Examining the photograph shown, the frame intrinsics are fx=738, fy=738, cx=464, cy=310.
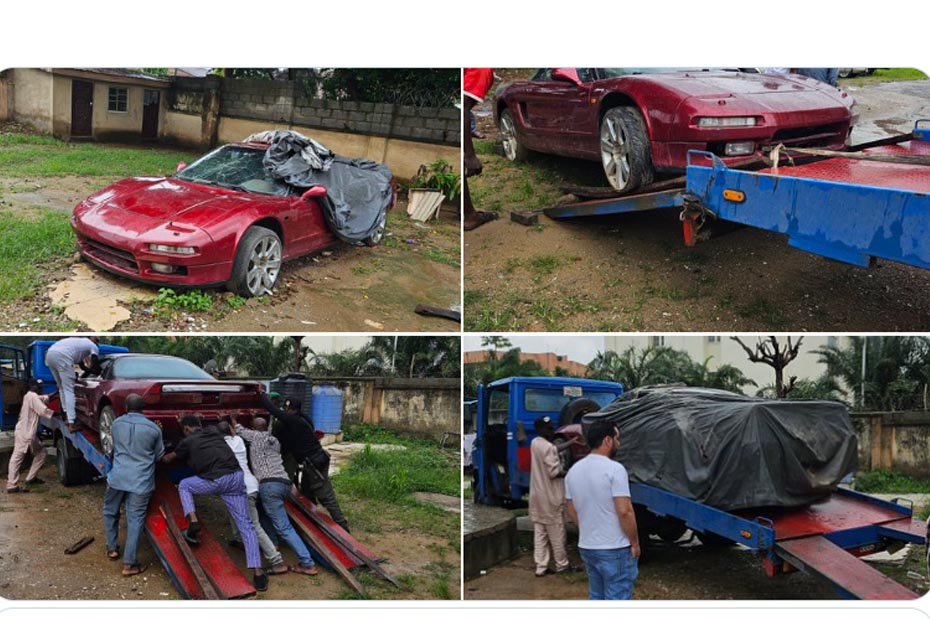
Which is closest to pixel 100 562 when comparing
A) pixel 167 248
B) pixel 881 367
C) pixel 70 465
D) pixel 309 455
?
pixel 70 465

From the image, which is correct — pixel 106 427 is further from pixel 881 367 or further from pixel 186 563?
pixel 881 367

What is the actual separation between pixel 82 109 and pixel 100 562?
2945 mm

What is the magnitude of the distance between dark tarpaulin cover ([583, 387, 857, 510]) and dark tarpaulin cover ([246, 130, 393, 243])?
2668 mm

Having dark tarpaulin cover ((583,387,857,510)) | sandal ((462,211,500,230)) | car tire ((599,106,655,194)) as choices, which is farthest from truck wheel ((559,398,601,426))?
car tire ((599,106,655,194))

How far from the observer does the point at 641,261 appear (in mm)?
5070

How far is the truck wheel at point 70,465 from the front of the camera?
207 inches

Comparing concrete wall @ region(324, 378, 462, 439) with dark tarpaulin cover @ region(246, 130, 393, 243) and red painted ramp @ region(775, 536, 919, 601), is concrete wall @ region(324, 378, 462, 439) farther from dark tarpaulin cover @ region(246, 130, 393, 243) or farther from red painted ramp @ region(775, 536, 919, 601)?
red painted ramp @ region(775, 536, 919, 601)

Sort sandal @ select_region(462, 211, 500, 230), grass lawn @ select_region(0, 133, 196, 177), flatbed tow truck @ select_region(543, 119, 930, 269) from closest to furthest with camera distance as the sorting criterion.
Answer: flatbed tow truck @ select_region(543, 119, 930, 269) → grass lawn @ select_region(0, 133, 196, 177) → sandal @ select_region(462, 211, 500, 230)

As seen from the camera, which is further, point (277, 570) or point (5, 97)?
point (5, 97)

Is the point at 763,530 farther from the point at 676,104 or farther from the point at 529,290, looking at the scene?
the point at 676,104

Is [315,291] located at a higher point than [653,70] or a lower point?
lower

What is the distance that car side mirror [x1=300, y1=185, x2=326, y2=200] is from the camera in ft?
18.0

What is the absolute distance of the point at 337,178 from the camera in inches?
225

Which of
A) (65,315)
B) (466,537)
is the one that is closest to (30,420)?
(65,315)
